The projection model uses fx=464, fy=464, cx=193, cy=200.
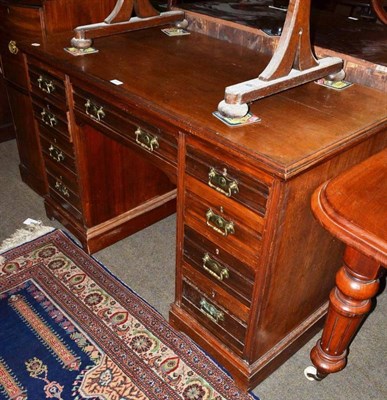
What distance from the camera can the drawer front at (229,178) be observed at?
1.19m

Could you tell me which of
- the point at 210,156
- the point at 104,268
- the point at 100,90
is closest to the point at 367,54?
the point at 210,156

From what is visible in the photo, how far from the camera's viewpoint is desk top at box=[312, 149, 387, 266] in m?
0.99

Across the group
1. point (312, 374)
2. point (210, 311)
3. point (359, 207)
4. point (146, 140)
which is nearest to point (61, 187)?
point (146, 140)

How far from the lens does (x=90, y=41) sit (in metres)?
1.76

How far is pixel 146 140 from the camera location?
1.51 m

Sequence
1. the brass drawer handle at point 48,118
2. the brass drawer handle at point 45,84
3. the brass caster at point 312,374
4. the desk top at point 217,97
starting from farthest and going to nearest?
1. the brass drawer handle at point 48,118
2. the brass drawer handle at point 45,84
3. the brass caster at point 312,374
4. the desk top at point 217,97

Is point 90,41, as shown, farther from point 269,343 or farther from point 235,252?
point 269,343

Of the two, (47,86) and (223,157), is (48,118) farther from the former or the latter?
(223,157)

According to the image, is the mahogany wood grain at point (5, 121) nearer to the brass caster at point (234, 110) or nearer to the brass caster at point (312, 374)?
the brass caster at point (234, 110)

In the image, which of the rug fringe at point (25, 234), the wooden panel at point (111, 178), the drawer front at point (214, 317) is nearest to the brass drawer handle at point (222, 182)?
the drawer front at point (214, 317)

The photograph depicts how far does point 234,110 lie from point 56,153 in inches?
43.4

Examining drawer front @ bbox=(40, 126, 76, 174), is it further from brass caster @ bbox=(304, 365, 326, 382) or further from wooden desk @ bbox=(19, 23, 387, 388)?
brass caster @ bbox=(304, 365, 326, 382)

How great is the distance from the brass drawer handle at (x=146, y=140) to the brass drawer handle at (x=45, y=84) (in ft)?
1.74

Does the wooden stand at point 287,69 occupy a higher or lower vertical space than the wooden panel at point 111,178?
higher
